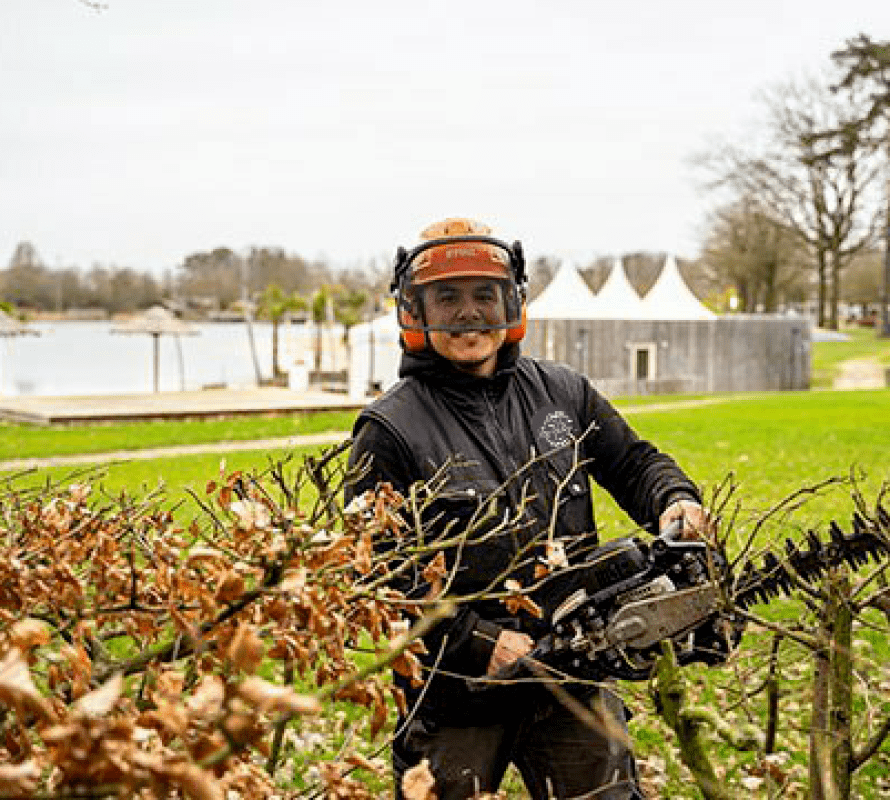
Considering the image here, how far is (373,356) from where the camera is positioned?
31.7 metres

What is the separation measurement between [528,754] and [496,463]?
0.84 meters

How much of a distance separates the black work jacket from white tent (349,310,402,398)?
26.5 meters

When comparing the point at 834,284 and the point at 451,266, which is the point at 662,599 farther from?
the point at 834,284

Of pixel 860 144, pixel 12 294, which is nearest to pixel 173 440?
pixel 860 144

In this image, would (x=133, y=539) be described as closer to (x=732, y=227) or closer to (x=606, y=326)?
(x=606, y=326)

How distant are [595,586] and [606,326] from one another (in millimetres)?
28577

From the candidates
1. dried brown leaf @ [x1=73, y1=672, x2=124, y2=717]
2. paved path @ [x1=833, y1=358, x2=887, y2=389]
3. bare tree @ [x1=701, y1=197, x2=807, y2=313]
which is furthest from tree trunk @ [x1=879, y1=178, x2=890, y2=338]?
dried brown leaf @ [x1=73, y1=672, x2=124, y2=717]

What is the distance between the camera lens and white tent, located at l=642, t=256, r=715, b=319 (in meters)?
32.6

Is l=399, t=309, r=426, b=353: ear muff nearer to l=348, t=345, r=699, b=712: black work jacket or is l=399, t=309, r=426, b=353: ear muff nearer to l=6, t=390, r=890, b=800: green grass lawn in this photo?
l=348, t=345, r=699, b=712: black work jacket

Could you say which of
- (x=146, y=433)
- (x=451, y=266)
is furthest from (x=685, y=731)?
(x=146, y=433)

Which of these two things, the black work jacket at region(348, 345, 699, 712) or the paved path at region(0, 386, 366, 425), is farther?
the paved path at region(0, 386, 366, 425)

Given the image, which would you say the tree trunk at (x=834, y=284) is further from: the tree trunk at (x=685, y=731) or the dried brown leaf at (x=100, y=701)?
the dried brown leaf at (x=100, y=701)

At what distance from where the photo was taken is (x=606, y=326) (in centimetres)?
3066

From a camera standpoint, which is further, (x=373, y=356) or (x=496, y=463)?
(x=373, y=356)
